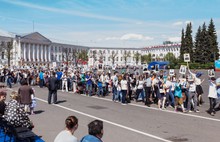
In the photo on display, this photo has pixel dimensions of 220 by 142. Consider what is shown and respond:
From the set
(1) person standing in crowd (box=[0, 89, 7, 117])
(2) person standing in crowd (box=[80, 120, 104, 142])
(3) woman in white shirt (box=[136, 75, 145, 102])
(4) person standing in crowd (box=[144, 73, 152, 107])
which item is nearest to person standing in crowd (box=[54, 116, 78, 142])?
(2) person standing in crowd (box=[80, 120, 104, 142])

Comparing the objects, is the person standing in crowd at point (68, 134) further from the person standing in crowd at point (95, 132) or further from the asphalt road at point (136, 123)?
the asphalt road at point (136, 123)

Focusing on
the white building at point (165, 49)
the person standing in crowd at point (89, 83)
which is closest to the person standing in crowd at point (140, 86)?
the person standing in crowd at point (89, 83)

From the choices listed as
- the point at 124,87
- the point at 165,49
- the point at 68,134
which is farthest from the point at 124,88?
the point at 165,49

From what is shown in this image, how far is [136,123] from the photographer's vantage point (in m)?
12.5

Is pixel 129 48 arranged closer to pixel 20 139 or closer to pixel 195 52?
pixel 195 52

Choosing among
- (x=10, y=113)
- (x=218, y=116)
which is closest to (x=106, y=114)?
(x=218, y=116)

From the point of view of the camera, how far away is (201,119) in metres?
13.5

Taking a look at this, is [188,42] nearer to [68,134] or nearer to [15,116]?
[15,116]

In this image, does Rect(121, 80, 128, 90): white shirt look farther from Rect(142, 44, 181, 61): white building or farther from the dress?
Rect(142, 44, 181, 61): white building

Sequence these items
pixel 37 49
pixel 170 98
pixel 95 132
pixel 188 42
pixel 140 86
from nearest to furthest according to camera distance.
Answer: pixel 95 132, pixel 170 98, pixel 140 86, pixel 188 42, pixel 37 49

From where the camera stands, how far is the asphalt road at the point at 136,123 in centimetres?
1007

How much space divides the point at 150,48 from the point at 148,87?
182946mm

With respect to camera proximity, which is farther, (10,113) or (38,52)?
(38,52)

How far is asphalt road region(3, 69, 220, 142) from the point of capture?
1007 centimetres
